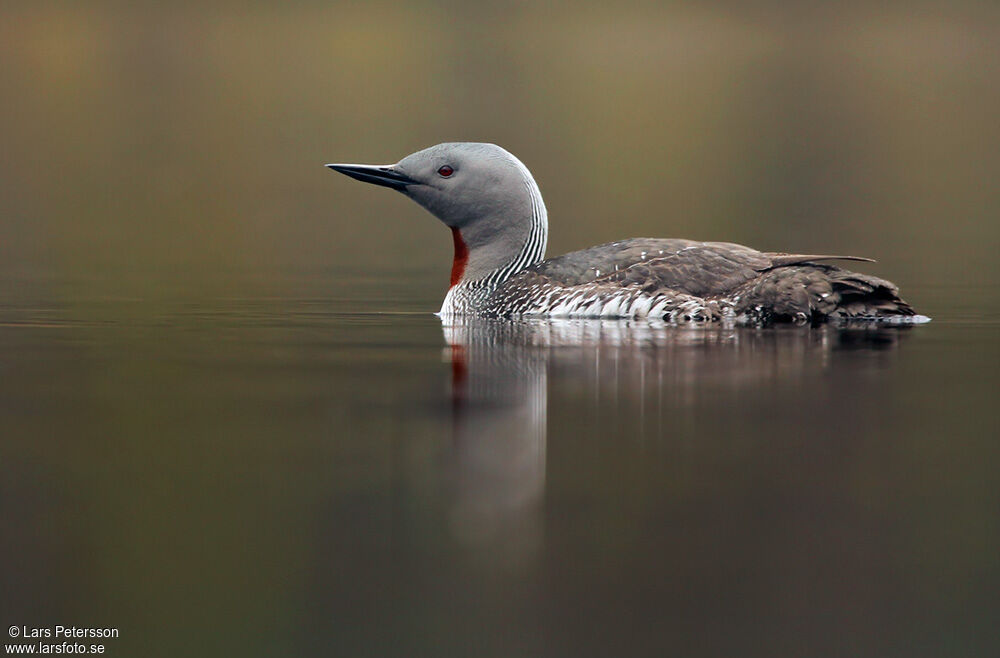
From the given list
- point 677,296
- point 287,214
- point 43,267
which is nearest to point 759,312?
point 677,296

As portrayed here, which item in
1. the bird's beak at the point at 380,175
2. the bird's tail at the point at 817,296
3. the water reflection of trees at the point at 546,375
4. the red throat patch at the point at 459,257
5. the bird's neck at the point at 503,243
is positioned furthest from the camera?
the red throat patch at the point at 459,257

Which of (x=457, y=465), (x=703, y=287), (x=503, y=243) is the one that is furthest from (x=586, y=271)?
(x=457, y=465)

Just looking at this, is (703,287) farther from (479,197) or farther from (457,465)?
(457,465)

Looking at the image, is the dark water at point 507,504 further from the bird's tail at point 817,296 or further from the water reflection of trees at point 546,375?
the bird's tail at point 817,296

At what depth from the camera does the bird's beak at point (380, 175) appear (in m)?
8.73

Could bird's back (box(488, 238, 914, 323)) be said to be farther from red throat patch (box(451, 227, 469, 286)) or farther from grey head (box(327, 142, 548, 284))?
red throat patch (box(451, 227, 469, 286))

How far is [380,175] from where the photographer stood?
8805 millimetres

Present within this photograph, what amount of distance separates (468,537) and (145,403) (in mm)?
2087

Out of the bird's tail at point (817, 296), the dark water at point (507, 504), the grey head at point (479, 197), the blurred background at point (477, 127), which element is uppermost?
the blurred background at point (477, 127)

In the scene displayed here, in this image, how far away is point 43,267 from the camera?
41.8ft

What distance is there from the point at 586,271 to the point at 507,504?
4398mm

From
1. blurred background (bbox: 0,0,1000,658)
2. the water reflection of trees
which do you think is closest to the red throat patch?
blurred background (bbox: 0,0,1000,658)

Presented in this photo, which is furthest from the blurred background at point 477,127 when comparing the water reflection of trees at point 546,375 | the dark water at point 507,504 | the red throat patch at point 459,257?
the dark water at point 507,504

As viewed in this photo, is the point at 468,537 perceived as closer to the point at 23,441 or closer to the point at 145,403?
the point at 23,441
